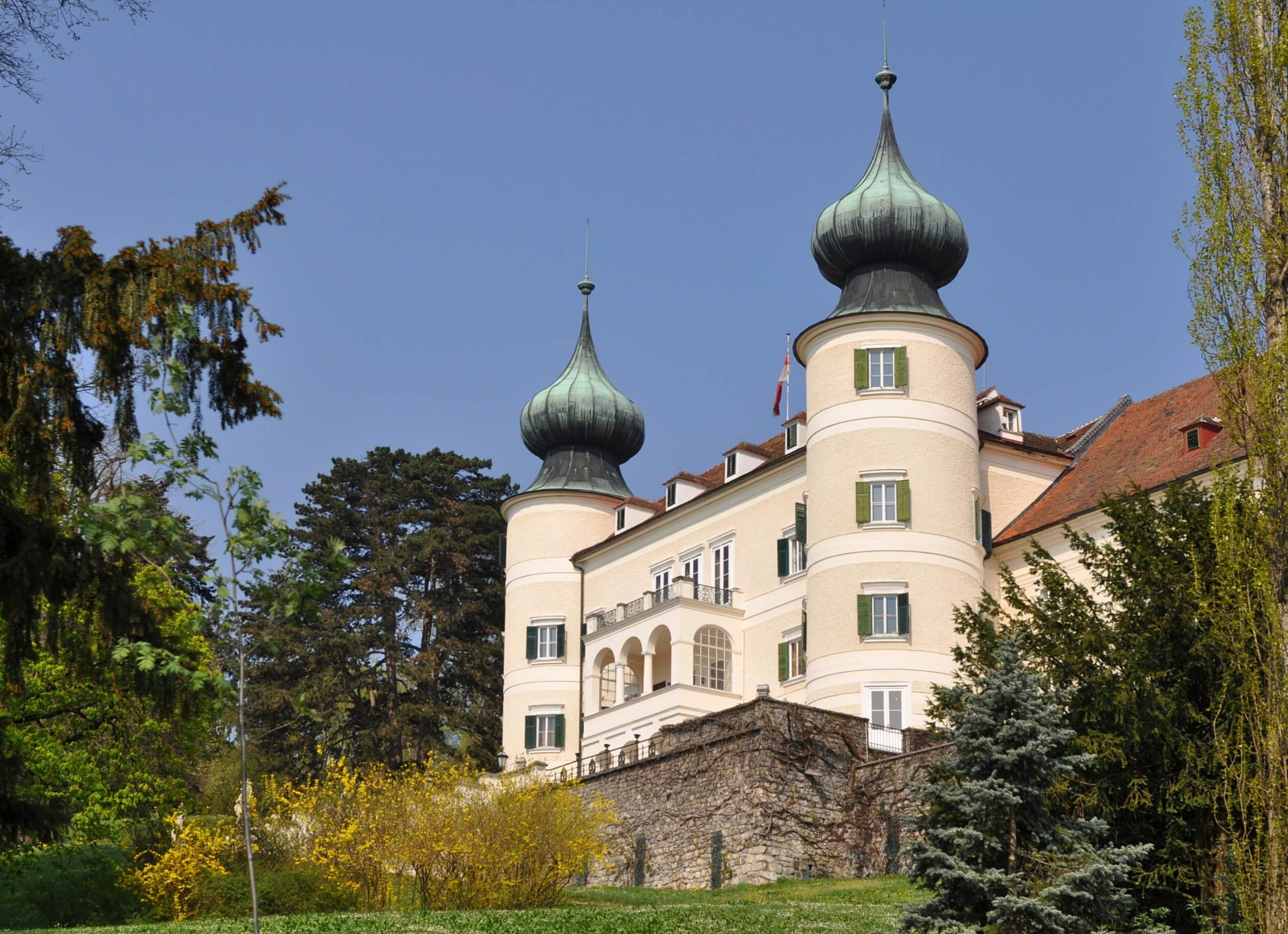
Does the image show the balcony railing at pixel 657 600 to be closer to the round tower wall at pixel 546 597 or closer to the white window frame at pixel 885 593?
the round tower wall at pixel 546 597

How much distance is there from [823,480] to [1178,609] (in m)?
20.2

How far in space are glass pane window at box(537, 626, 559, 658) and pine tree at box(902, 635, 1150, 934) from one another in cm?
3348

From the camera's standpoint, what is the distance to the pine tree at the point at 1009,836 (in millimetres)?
16422

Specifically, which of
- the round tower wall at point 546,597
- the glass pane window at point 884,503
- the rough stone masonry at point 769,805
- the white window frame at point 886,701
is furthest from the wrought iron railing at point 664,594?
the rough stone masonry at point 769,805

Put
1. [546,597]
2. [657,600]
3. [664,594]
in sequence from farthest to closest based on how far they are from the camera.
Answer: [546,597] → [657,600] → [664,594]

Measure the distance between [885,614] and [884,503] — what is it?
2.69 meters

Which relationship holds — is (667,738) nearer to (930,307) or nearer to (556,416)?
(930,307)

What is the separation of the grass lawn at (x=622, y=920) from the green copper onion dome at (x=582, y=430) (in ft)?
89.9

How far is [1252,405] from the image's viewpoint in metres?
17.2

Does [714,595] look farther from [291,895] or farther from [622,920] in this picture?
[622,920]

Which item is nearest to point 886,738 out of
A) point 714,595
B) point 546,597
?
point 714,595

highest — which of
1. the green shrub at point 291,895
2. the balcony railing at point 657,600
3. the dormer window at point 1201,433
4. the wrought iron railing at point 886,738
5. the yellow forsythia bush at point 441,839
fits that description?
the dormer window at point 1201,433

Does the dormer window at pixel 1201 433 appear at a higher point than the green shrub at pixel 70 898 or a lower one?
higher

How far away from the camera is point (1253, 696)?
17.2 metres
